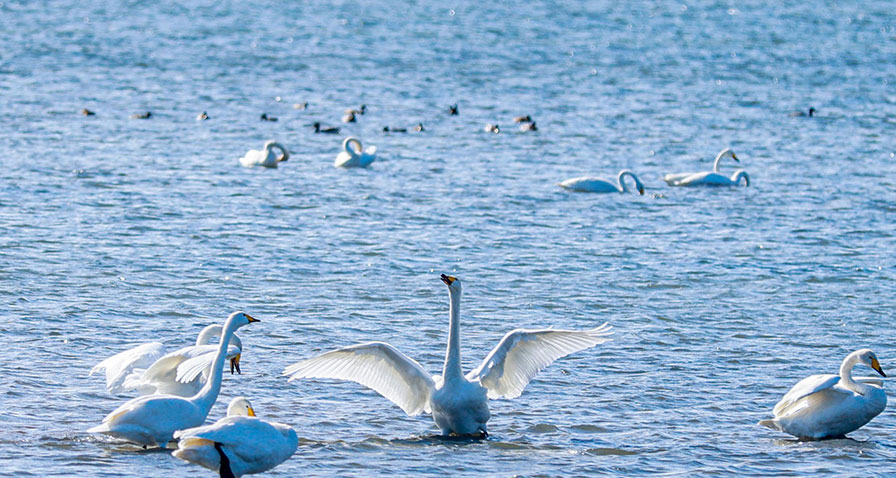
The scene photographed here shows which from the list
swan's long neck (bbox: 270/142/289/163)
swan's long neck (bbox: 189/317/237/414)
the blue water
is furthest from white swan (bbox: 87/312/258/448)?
swan's long neck (bbox: 270/142/289/163)

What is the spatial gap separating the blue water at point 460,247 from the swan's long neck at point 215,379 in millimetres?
417

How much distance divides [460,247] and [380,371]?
6403mm

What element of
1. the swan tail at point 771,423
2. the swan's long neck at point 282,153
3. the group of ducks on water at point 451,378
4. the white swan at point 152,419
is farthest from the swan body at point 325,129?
the white swan at point 152,419

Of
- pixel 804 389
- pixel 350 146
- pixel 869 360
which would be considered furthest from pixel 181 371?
pixel 350 146

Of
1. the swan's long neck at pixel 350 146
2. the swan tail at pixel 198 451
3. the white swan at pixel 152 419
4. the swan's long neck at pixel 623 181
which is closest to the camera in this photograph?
the swan tail at pixel 198 451

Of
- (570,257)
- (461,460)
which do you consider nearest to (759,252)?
(570,257)

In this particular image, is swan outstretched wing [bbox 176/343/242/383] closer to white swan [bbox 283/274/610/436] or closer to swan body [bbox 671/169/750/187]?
white swan [bbox 283/274/610/436]

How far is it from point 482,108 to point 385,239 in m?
12.8

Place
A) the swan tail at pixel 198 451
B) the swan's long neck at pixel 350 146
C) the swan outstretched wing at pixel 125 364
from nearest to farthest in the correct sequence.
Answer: the swan tail at pixel 198 451 < the swan outstretched wing at pixel 125 364 < the swan's long neck at pixel 350 146

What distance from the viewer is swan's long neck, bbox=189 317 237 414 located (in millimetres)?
8758

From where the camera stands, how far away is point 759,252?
52.9 ft

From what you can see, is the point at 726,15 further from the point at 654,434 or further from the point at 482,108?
the point at 654,434

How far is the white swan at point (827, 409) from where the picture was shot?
952 centimetres

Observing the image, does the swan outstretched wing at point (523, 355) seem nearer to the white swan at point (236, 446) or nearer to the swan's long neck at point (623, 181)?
the white swan at point (236, 446)
